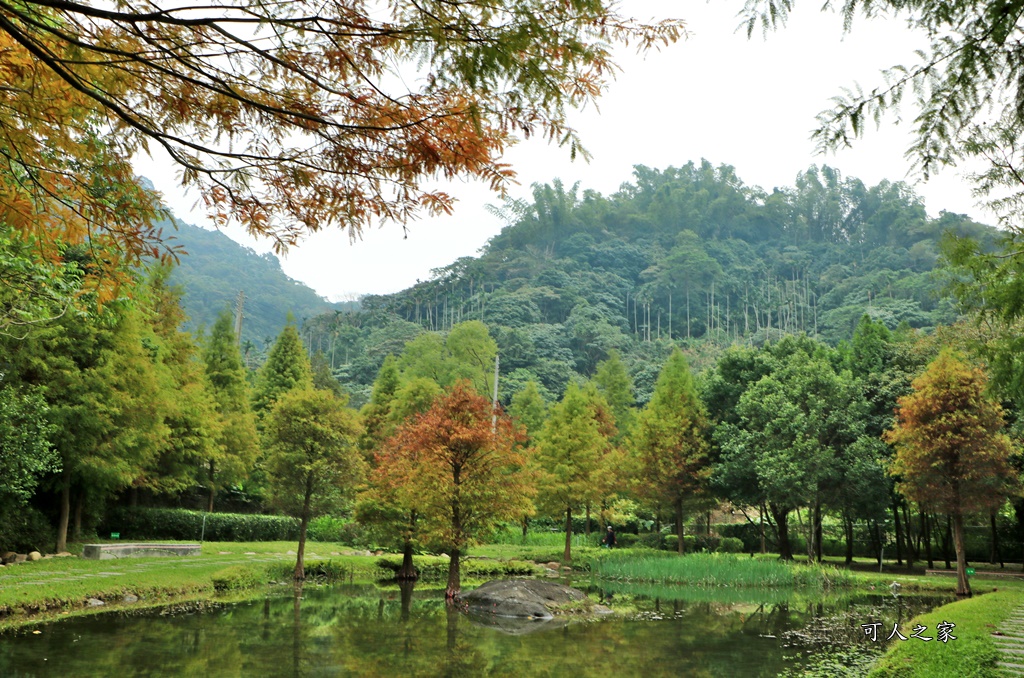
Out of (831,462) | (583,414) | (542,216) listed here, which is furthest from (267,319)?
(831,462)

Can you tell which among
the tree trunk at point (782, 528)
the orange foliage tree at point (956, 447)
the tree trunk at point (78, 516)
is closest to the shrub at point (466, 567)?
the tree trunk at point (78, 516)

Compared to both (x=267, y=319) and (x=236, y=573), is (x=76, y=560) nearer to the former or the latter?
(x=236, y=573)

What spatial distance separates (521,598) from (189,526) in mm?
14165

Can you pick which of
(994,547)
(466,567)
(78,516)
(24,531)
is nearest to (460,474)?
(466,567)

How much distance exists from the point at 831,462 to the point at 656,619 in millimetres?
12636

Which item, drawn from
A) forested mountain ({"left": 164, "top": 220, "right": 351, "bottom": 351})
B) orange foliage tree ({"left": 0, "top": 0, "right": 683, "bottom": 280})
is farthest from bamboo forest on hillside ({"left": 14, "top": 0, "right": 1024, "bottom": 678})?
forested mountain ({"left": 164, "top": 220, "right": 351, "bottom": 351})

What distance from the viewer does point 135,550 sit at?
57.2ft

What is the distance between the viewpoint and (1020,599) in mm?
13508

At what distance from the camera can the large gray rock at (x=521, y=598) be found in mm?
13266

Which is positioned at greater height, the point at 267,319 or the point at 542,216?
the point at 542,216

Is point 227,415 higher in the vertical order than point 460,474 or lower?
higher

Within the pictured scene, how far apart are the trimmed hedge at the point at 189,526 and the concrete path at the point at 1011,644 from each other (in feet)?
70.5

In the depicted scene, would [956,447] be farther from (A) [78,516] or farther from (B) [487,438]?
(A) [78,516]

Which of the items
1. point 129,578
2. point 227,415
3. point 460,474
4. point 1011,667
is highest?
point 227,415
